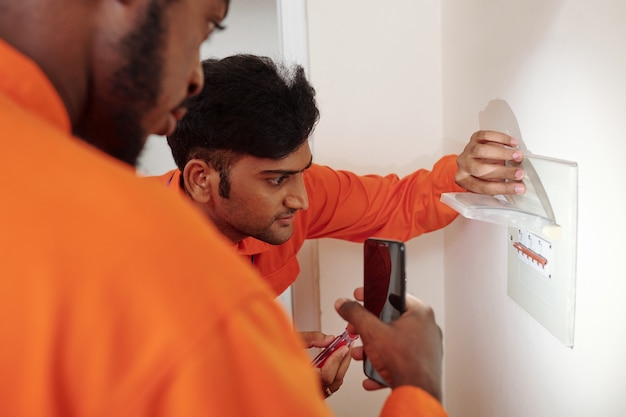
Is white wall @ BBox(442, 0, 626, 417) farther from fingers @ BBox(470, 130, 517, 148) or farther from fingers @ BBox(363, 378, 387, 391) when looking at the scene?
fingers @ BBox(363, 378, 387, 391)

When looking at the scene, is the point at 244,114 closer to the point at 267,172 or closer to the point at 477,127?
the point at 267,172

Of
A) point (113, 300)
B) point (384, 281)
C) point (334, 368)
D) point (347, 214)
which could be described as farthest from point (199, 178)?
point (113, 300)

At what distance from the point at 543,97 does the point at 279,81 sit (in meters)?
0.48

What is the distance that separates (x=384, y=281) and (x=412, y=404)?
0.66 ft

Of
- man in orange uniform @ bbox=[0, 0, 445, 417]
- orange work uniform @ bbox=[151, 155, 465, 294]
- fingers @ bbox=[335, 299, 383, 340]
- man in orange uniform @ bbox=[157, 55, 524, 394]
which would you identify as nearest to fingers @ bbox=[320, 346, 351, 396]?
man in orange uniform @ bbox=[157, 55, 524, 394]

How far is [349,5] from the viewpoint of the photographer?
4.11 feet

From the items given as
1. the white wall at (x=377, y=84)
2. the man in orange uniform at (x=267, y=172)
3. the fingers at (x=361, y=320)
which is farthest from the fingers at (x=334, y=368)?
the fingers at (x=361, y=320)

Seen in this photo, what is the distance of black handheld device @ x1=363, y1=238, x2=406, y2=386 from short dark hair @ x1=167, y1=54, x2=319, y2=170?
1.24ft

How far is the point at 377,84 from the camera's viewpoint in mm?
1282

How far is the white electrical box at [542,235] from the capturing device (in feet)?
2.52

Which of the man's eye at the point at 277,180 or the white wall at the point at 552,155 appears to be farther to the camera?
the man's eye at the point at 277,180

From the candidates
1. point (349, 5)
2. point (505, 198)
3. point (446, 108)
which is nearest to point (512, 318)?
point (505, 198)

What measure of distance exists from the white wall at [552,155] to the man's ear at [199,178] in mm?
488

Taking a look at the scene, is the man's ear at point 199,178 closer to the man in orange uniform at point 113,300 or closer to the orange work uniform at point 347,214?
the orange work uniform at point 347,214
